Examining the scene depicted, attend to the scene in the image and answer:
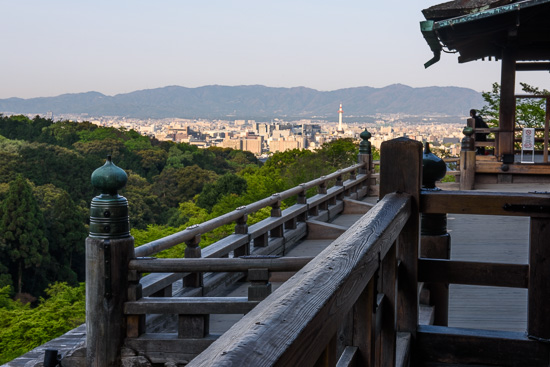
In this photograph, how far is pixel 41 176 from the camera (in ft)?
244

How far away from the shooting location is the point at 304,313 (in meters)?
1.22

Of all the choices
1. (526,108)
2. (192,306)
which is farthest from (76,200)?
(192,306)

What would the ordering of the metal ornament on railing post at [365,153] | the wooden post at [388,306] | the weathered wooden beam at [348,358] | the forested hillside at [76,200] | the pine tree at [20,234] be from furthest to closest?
the pine tree at [20,234] < the forested hillside at [76,200] < the metal ornament on railing post at [365,153] < the wooden post at [388,306] < the weathered wooden beam at [348,358]

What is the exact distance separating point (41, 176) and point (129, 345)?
73783 mm

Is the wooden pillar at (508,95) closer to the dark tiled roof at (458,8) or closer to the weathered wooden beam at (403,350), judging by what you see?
the dark tiled roof at (458,8)

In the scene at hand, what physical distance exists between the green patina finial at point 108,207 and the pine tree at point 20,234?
48173 mm

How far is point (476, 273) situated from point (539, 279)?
0.30 m

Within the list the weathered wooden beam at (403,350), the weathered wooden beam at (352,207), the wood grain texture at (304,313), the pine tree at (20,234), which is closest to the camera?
the wood grain texture at (304,313)

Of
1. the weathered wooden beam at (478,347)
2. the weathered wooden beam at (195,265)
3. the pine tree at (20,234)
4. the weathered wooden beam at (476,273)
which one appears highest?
the weathered wooden beam at (476,273)

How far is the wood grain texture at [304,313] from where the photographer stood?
3.27 feet

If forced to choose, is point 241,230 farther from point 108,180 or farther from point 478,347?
point 478,347

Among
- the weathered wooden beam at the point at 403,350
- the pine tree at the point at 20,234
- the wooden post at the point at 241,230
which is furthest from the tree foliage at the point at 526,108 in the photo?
the pine tree at the point at 20,234

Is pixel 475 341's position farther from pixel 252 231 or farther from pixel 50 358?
pixel 252 231

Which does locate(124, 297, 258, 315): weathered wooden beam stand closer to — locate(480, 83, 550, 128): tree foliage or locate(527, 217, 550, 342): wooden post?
locate(527, 217, 550, 342): wooden post
